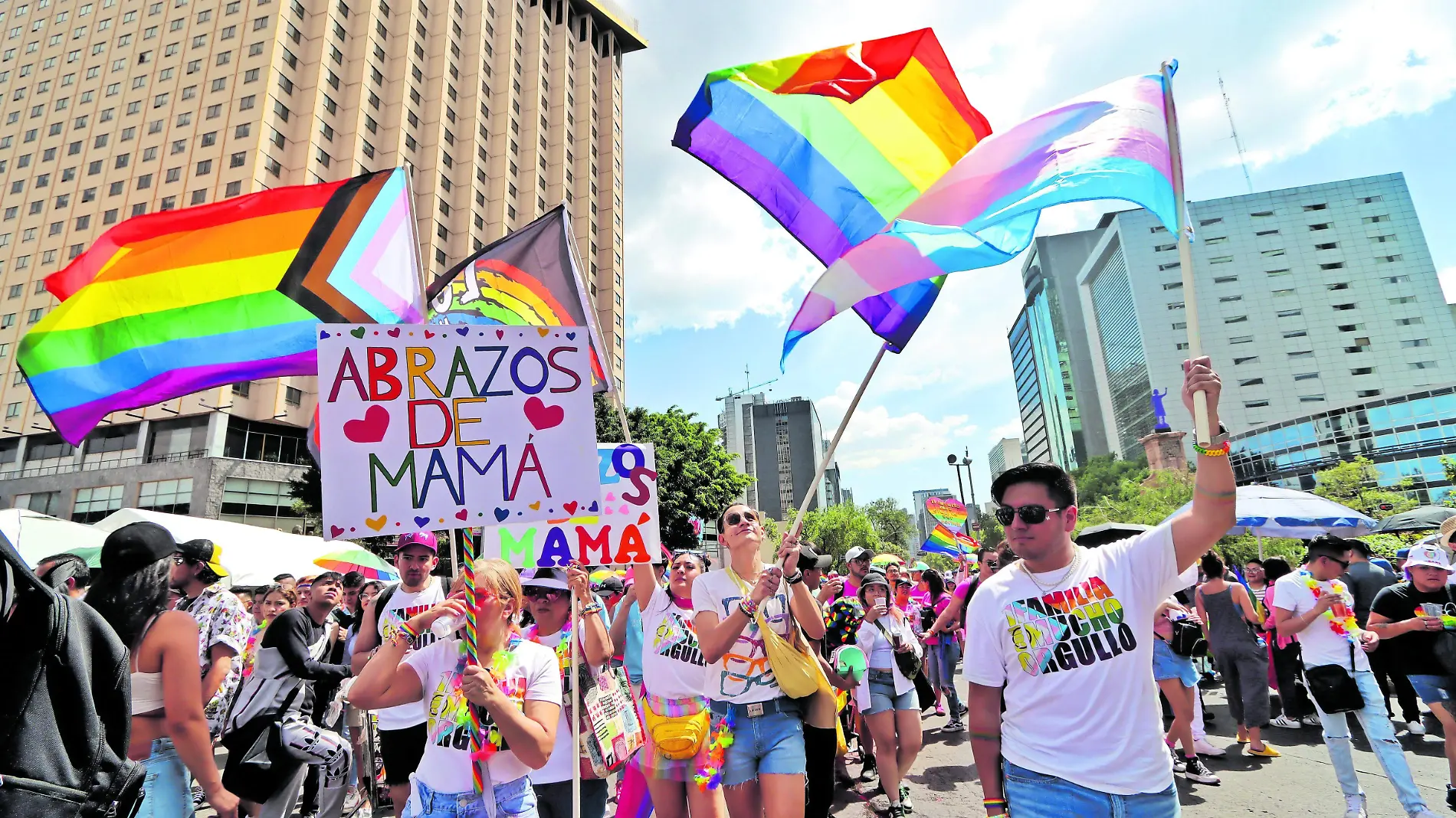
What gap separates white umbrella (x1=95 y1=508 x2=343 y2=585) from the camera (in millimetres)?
12539

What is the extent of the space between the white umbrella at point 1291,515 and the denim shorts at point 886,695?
741cm

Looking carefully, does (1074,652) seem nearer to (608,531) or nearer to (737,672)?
(737,672)

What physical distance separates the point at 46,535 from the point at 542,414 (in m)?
11.8

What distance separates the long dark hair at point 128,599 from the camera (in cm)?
300

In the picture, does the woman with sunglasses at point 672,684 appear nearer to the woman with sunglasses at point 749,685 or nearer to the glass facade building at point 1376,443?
the woman with sunglasses at point 749,685

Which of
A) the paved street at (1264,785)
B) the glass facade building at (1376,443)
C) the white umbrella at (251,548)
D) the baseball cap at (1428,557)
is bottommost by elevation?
the paved street at (1264,785)

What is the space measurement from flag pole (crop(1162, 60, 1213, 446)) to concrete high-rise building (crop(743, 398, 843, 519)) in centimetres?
14983

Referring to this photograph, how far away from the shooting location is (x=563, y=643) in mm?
4410

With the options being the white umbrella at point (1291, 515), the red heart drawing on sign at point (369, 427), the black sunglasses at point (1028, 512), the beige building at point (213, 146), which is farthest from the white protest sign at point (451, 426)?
the beige building at point (213, 146)

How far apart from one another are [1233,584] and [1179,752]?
6.20ft

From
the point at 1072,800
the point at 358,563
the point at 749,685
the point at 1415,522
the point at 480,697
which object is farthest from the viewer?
the point at 1415,522

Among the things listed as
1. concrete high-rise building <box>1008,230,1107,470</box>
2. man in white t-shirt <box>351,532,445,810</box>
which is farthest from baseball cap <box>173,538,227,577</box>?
concrete high-rise building <box>1008,230,1107,470</box>

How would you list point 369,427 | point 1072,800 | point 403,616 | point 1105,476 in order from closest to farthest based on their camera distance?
1. point 1072,800
2. point 369,427
3. point 403,616
4. point 1105,476

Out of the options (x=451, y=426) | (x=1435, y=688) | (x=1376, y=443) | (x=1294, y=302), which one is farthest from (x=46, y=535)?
(x=1294, y=302)
